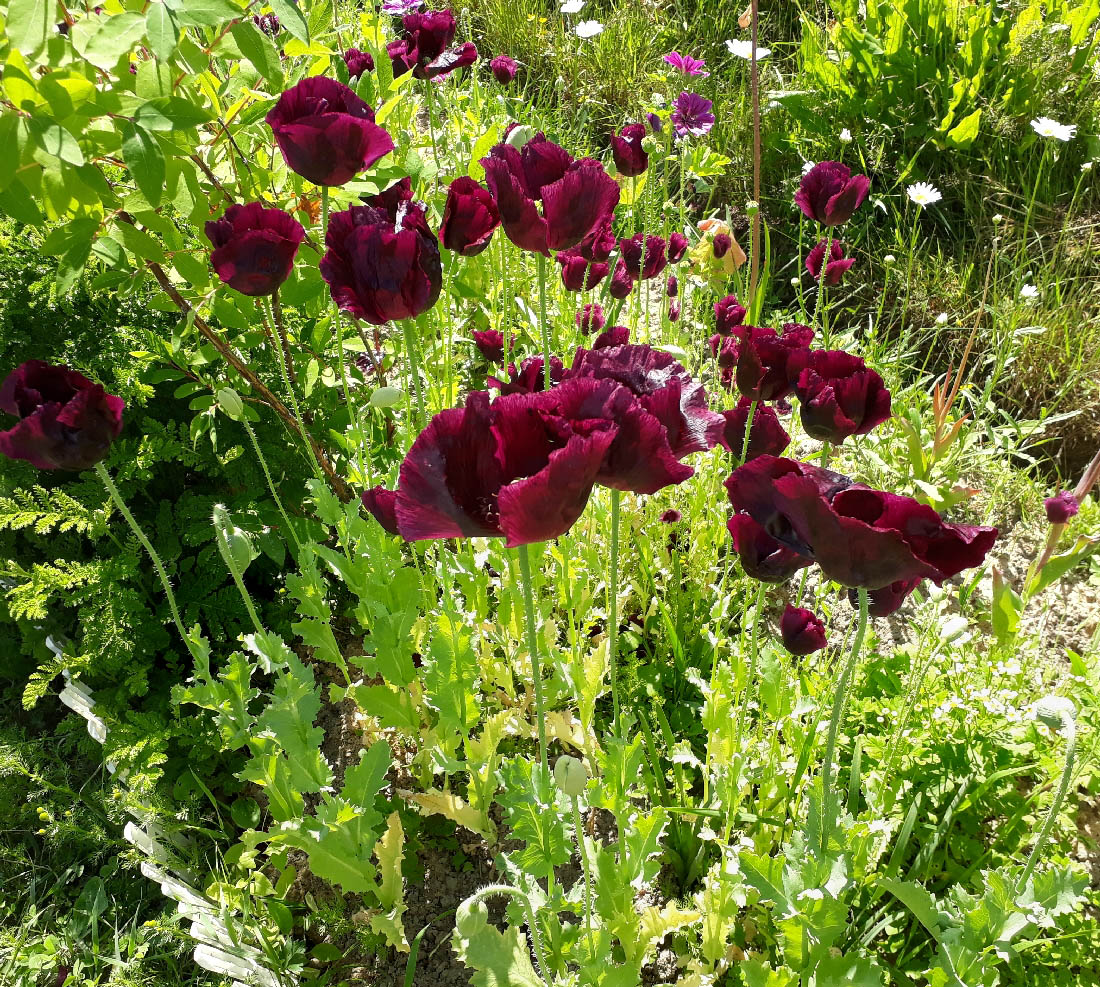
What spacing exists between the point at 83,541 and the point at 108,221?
1071mm

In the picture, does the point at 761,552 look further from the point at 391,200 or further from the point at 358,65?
the point at 358,65

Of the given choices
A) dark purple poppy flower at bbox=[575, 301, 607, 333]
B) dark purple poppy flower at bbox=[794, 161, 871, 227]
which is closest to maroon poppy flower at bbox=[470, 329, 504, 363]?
dark purple poppy flower at bbox=[575, 301, 607, 333]

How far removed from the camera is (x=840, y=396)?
1284 millimetres

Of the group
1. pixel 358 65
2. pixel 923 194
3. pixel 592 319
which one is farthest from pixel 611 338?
pixel 923 194

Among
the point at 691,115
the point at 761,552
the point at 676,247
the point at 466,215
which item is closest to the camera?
the point at 761,552

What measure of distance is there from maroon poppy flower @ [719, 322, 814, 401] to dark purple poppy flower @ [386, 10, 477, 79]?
1.33 m

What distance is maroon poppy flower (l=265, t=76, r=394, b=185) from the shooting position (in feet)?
4.62

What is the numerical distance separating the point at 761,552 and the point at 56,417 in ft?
3.41

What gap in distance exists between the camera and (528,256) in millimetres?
3213

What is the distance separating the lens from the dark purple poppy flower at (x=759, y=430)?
140 centimetres

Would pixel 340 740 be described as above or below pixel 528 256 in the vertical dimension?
below

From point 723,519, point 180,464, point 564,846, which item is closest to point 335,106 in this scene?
point 180,464

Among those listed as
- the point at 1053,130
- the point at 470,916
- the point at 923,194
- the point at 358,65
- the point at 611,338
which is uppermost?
the point at 358,65

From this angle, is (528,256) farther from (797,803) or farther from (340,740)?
(797,803)
